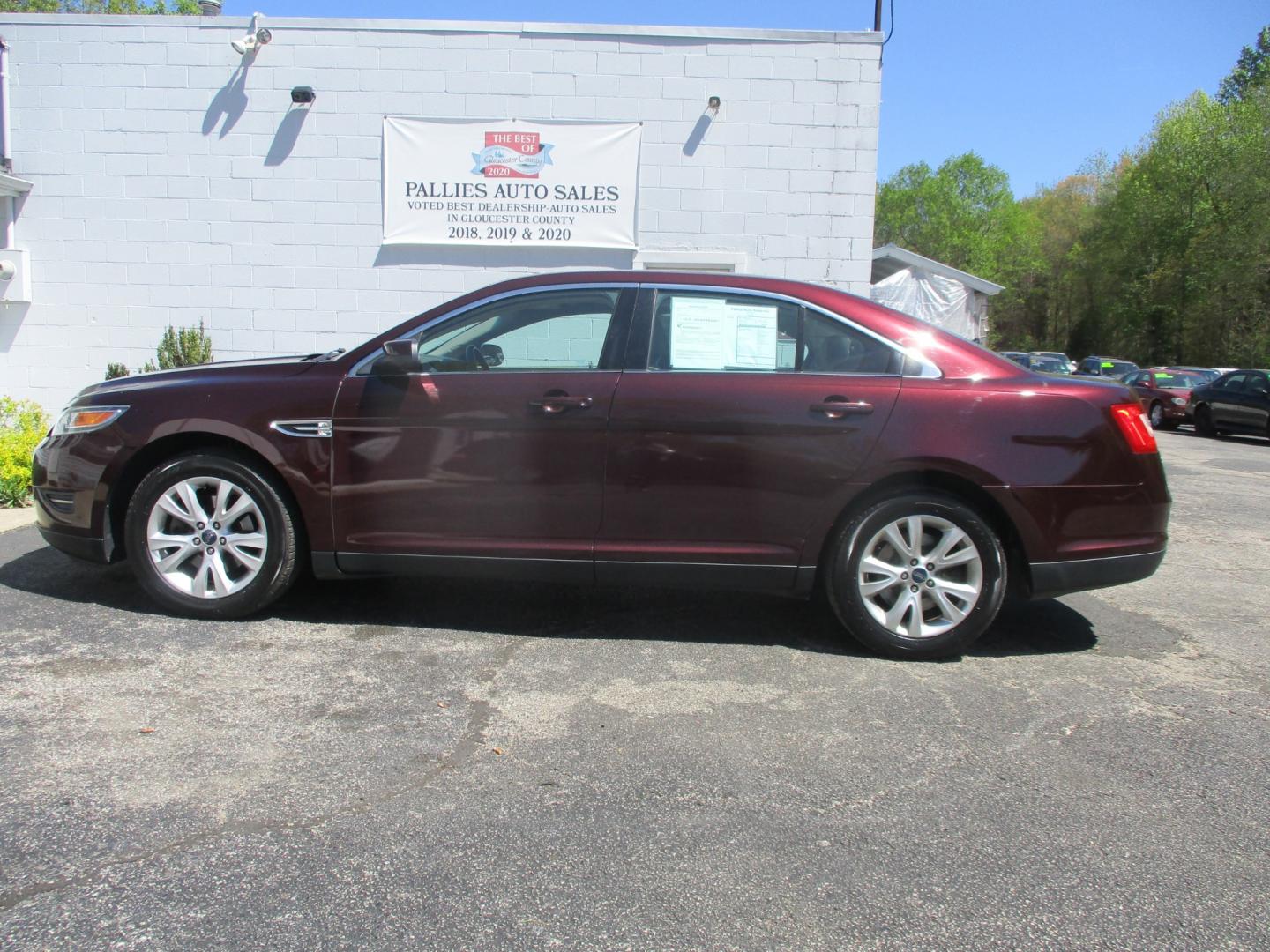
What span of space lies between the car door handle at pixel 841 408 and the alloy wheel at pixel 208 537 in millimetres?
2595

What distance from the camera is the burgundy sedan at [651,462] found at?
14.1ft

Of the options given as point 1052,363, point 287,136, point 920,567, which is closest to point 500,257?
point 287,136

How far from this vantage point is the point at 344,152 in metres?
10.2

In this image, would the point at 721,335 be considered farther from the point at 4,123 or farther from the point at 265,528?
the point at 4,123

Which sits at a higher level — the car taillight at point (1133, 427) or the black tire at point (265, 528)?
the car taillight at point (1133, 427)

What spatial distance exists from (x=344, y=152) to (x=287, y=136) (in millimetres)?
627

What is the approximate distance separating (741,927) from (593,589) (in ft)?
10.1

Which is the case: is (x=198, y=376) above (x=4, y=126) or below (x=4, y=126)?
below

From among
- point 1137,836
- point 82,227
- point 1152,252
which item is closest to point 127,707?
point 1137,836

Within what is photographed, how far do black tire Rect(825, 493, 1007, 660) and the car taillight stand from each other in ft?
2.40

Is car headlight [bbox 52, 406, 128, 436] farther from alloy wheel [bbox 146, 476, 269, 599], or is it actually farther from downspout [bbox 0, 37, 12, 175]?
downspout [bbox 0, 37, 12, 175]

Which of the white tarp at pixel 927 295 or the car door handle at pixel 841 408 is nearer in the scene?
the car door handle at pixel 841 408

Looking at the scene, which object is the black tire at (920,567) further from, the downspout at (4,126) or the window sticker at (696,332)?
the downspout at (4,126)

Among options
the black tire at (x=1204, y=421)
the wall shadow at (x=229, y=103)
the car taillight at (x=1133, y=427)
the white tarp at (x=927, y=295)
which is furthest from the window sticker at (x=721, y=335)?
the black tire at (x=1204, y=421)
